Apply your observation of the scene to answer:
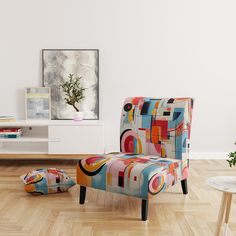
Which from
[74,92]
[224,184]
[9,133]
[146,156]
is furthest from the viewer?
[74,92]

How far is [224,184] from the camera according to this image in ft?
6.26

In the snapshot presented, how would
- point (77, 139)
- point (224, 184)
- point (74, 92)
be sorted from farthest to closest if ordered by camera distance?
point (74, 92)
point (77, 139)
point (224, 184)

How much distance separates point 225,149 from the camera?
473 centimetres

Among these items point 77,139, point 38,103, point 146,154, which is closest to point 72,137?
point 77,139

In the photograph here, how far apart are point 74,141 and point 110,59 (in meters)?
1.21

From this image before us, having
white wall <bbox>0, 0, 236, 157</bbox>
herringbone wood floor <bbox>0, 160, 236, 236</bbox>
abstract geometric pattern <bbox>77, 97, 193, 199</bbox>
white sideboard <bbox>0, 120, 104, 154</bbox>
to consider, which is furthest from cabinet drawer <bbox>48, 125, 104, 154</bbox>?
abstract geometric pattern <bbox>77, 97, 193, 199</bbox>

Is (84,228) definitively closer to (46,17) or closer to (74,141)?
(74,141)

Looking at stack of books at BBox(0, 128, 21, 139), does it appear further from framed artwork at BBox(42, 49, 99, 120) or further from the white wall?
framed artwork at BBox(42, 49, 99, 120)

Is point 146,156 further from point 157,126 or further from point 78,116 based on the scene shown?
point 78,116

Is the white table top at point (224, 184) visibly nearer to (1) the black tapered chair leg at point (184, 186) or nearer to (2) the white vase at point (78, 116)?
(1) the black tapered chair leg at point (184, 186)

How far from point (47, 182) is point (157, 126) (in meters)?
1.09

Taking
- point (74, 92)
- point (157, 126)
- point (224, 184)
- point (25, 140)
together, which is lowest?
point (25, 140)

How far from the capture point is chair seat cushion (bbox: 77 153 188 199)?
255 centimetres

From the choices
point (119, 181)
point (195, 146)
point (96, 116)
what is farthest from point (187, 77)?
point (119, 181)
